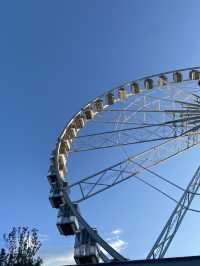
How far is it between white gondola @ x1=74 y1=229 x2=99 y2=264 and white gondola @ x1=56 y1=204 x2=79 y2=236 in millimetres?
380

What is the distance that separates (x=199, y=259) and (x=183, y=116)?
11436 mm

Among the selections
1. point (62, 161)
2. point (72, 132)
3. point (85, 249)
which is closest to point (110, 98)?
point (72, 132)

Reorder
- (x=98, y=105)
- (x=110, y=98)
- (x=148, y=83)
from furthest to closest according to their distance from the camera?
(x=148, y=83), (x=110, y=98), (x=98, y=105)

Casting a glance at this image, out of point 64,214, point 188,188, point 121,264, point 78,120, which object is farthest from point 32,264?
point 121,264

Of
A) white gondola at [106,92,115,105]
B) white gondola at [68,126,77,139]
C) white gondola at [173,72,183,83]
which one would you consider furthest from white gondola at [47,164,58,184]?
white gondola at [173,72,183,83]

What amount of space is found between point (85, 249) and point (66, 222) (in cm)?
179

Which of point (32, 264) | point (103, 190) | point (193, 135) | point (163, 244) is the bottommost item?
point (32, 264)

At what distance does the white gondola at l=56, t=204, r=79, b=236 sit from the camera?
60.5 ft

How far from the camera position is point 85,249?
17.2 metres

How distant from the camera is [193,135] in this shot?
878 inches

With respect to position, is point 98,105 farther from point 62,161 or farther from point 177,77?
point 62,161

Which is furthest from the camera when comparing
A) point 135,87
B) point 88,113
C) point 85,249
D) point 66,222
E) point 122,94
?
point 135,87

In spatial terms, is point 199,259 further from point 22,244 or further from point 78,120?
point 22,244

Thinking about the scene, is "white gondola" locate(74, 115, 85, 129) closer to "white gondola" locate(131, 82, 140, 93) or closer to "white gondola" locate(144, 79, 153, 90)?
"white gondola" locate(131, 82, 140, 93)
